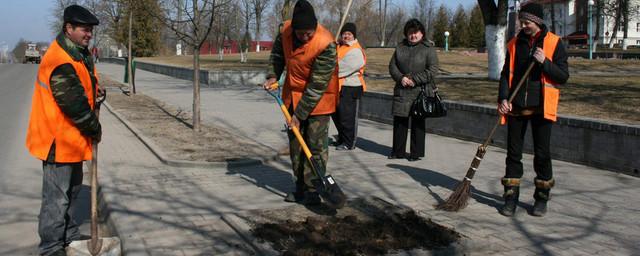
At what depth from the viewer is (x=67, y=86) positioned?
13.3 feet

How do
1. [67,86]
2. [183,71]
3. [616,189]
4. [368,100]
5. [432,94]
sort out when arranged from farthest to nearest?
[183,71] < [368,100] < [432,94] < [616,189] < [67,86]

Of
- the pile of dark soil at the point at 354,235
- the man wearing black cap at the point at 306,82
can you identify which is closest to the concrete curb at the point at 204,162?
the man wearing black cap at the point at 306,82

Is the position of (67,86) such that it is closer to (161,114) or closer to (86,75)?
(86,75)

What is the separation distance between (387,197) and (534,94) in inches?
68.1

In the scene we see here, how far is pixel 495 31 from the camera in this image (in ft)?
51.2

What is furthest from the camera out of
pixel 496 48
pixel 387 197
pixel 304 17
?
pixel 496 48

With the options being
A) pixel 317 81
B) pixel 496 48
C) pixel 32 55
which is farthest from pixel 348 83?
pixel 32 55

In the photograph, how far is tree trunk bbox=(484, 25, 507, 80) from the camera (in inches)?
612

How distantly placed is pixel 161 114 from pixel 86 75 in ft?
29.6

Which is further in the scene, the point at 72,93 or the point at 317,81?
the point at 317,81

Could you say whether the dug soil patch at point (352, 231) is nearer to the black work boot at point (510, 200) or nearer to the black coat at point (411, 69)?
the black work boot at point (510, 200)

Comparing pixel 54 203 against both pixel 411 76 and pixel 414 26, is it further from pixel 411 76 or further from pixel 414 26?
pixel 414 26

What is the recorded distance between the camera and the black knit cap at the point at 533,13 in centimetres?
515

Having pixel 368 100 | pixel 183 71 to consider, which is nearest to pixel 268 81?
pixel 368 100
